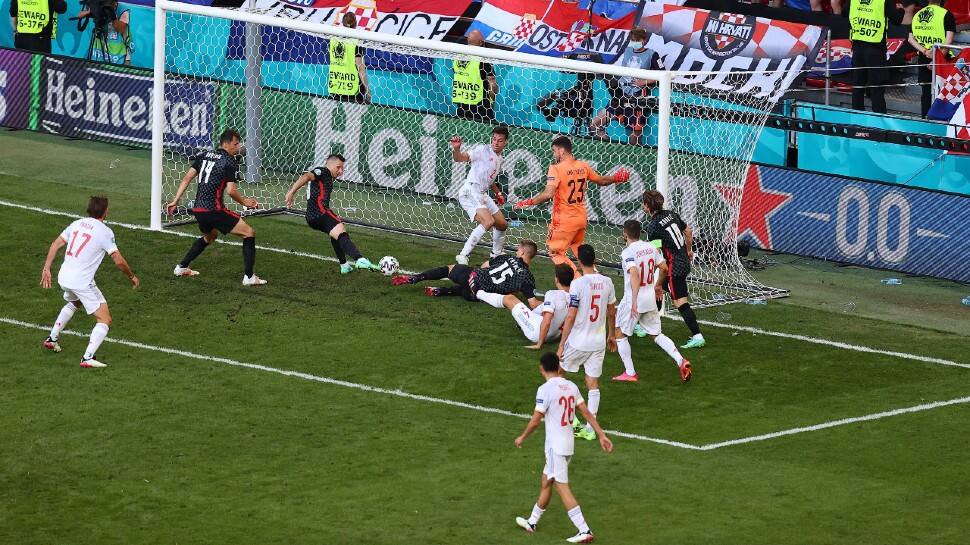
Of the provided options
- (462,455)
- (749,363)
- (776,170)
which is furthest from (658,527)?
(776,170)

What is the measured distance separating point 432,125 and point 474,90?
1100 mm

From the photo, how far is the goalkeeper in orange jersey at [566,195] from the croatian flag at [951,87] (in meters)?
7.86

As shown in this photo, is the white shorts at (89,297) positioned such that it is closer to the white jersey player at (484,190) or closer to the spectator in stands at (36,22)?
the white jersey player at (484,190)

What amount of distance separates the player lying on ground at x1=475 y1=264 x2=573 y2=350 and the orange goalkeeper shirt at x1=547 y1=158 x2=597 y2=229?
1187 millimetres

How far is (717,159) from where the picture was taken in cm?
2305

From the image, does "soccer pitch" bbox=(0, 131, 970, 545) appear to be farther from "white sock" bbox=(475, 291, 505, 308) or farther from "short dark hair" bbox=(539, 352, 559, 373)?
"short dark hair" bbox=(539, 352, 559, 373)

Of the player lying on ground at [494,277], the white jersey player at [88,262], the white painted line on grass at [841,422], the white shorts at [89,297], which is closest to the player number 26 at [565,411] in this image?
the white painted line on grass at [841,422]

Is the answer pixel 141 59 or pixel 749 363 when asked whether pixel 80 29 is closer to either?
pixel 141 59

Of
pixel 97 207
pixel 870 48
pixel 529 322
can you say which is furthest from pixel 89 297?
pixel 870 48

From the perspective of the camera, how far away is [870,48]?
2834 cm

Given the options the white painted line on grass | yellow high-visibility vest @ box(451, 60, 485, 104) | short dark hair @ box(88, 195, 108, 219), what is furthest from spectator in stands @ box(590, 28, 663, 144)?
short dark hair @ box(88, 195, 108, 219)

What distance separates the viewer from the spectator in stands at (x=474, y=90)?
89.2 feet

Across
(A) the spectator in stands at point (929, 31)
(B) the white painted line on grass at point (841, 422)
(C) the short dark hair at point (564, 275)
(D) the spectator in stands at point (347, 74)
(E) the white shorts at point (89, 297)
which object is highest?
(A) the spectator in stands at point (929, 31)

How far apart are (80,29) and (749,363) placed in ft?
64.9
